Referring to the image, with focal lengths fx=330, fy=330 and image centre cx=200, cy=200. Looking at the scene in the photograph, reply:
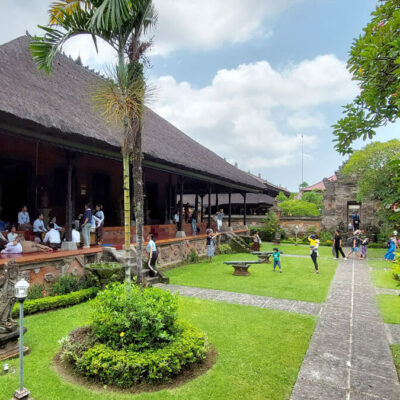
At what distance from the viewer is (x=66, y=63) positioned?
1436 cm

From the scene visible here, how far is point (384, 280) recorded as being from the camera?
37.1ft

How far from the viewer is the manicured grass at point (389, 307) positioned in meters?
6.91

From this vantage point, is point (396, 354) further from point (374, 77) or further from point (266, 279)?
point (266, 279)

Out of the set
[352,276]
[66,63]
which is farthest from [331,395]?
[66,63]

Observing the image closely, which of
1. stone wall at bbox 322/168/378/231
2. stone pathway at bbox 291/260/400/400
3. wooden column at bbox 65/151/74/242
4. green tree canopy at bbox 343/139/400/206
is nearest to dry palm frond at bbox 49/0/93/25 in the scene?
wooden column at bbox 65/151/74/242

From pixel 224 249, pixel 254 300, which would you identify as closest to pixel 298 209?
pixel 224 249

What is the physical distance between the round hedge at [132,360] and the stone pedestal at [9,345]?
802 mm

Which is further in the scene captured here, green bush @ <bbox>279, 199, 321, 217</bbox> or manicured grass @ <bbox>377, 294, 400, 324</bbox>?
green bush @ <bbox>279, 199, 321, 217</bbox>

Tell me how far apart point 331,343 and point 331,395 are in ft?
5.80

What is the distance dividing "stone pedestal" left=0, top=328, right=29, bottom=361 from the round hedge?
0.80 metres

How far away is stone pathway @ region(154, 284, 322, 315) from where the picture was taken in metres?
7.52

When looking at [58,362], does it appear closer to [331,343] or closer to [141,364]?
[141,364]

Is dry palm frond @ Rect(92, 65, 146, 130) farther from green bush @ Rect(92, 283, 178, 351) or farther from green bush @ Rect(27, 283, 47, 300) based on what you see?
green bush @ Rect(27, 283, 47, 300)

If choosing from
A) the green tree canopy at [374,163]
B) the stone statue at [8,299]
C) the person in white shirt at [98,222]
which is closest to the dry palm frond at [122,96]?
the stone statue at [8,299]
